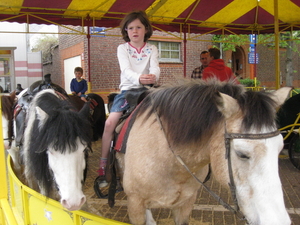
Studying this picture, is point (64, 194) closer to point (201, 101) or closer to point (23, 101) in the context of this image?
point (201, 101)

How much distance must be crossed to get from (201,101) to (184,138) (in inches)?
10.4

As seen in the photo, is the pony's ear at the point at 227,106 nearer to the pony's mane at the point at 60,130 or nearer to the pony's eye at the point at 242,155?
the pony's eye at the point at 242,155

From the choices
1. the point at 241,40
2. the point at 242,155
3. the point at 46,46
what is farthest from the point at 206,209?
the point at 46,46

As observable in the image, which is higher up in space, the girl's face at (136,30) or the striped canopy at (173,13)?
the striped canopy at (173,13)

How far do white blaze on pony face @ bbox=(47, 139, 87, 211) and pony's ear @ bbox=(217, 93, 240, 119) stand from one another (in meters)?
1.25

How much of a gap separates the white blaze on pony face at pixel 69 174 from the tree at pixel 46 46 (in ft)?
52.8

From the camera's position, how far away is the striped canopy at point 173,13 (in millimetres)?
7141

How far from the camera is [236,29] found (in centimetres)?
980

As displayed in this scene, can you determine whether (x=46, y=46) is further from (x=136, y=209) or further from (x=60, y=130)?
(x=136, y=209)

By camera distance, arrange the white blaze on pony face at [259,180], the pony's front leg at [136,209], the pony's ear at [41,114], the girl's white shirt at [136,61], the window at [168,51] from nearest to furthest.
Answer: the white blaze on pony face at [259,180] < the pony's front leg at [136,209] < the pony's ear at [41,114] < the girl's white shirt at [136,61] < the window at [168,51]

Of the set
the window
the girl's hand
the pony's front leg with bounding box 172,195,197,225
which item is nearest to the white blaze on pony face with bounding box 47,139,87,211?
the girl's hand

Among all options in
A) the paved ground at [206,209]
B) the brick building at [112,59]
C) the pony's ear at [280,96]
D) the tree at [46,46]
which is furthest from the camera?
the tree at [46,46]

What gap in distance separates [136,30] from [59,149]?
1.33m

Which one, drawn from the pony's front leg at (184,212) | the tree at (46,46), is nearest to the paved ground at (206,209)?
the pony's front leg at (184,212)
